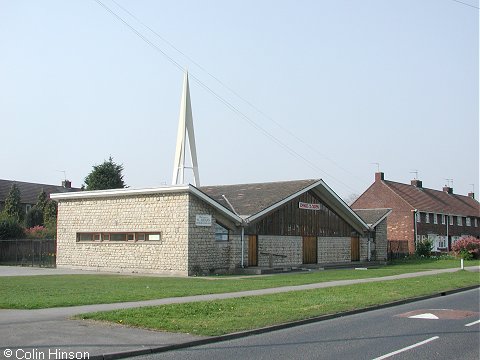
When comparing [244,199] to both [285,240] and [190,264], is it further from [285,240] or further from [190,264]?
[190,264]

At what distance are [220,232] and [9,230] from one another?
21.4 m

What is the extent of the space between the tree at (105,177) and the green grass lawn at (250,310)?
4394 centimetres

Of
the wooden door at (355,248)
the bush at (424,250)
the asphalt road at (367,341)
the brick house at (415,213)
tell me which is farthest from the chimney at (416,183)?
the asphalt road at (367,341)

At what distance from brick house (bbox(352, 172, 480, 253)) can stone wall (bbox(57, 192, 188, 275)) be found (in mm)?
27891

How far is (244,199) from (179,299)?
59.4 feet

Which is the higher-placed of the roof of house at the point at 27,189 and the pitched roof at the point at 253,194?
the roof of house at the point at 27,189

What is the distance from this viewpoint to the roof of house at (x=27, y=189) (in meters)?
72.2

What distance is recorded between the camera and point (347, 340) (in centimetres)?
1073

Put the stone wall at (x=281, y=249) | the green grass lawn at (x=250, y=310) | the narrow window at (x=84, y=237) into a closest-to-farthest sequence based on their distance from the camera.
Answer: the green grass lawn at (x=250, y=310) → the stone wall at (x=281, y=249) → the narrow window at (x=84, y=237)

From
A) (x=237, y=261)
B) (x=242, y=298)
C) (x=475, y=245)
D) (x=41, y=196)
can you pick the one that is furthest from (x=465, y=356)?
(x=41, y=196)

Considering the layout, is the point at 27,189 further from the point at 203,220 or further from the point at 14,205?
the point at 203,220

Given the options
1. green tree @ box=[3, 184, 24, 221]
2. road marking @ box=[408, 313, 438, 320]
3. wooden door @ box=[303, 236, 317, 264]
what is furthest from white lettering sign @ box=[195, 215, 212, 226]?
green tree @ box=[3, 184, 24, 221]

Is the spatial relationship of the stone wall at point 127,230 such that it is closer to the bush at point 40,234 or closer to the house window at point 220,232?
the house window at point 220,232

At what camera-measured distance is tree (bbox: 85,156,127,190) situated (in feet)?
200
